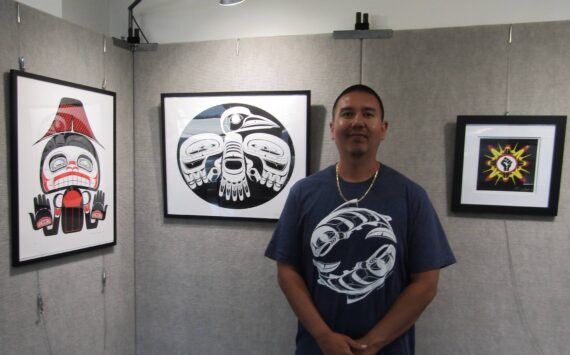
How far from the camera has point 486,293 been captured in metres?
1.78

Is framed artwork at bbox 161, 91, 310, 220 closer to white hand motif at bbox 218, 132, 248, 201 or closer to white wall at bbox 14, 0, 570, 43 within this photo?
white hand motif at bbox 218, 132, 248, 201

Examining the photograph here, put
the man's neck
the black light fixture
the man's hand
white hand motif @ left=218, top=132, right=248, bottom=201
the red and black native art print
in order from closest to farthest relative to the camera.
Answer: the man's hand
the man's neck
the red and black native art print
white hand motif @ left=218, top=132, right=248, bottom=201
the black light fixture

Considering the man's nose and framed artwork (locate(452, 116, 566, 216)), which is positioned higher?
the man's nose

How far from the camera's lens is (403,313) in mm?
1304

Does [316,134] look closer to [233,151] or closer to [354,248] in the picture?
[233,151]

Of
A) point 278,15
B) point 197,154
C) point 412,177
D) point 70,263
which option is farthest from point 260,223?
point 278,15

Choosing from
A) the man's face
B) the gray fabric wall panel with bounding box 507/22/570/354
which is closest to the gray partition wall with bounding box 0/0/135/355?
the man's face

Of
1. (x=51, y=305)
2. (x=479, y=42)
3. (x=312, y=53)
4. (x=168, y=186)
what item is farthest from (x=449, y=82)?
(x=51, y=305)

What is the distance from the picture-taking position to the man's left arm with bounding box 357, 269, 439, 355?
4.24 ft

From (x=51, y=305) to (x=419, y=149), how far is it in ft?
6.14

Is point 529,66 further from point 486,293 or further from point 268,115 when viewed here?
point 268,115

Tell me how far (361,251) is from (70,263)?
137cm

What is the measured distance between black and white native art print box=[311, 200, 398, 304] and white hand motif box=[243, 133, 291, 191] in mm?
597

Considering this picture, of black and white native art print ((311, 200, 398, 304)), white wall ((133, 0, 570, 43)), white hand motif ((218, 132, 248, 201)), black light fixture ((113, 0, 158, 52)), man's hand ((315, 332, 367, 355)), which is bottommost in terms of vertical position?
man's hand ((315, 332, 367, 355))
